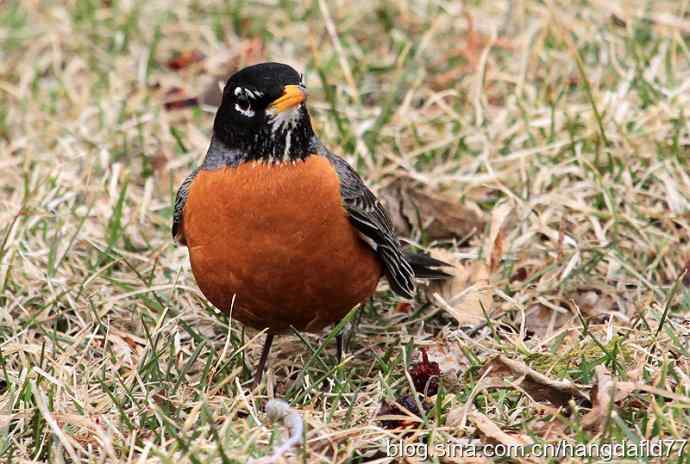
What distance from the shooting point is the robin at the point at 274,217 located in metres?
4.49

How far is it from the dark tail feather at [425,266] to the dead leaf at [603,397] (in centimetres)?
146

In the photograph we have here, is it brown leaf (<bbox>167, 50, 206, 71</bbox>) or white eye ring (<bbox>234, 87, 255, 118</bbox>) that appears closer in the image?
white eye ring (<bbox>234, 87, 255, 118</bbox>)

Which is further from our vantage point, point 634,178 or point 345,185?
point 634,178

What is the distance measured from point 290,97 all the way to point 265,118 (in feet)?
0.63

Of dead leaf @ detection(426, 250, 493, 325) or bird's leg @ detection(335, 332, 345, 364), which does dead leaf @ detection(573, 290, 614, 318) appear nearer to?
dead leaf @ detection(426, 250, 493, 325)

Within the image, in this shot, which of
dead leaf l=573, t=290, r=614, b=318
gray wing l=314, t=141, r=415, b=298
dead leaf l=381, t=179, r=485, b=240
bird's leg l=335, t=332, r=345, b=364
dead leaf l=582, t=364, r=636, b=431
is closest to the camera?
dead leaf l=582, t=364, r=636, b=431

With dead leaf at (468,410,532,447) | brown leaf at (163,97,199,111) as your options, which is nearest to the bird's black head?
dead leaf at (468,410,532,447)

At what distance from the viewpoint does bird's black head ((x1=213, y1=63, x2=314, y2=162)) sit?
14.7 feet

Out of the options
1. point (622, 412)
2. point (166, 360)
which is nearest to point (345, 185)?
point (166, 360)

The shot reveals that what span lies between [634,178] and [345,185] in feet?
6.62

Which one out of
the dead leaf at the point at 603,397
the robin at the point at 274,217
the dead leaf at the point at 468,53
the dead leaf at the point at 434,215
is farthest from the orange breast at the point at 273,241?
the dead leaf at the point at 468,53

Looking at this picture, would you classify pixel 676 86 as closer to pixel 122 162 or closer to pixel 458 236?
pixel 458 236

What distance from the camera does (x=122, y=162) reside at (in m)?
6.75

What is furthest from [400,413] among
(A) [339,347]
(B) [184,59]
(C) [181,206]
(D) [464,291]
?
(B) [184,59]
